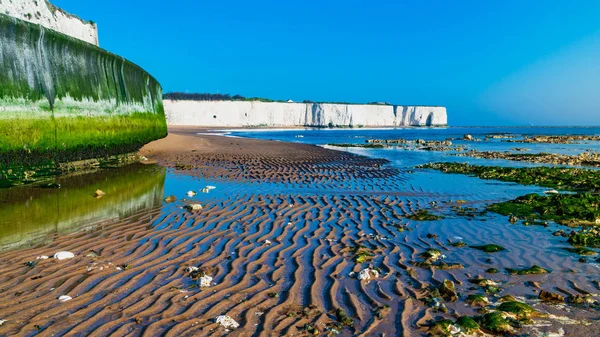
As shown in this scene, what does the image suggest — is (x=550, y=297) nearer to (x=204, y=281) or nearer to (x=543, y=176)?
(x=204, y=281)

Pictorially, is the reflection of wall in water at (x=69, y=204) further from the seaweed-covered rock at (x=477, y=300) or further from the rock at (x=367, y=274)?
the seaweed-covered rock at (x=477, y=300)

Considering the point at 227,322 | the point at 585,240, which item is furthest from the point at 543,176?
the point at 227,322

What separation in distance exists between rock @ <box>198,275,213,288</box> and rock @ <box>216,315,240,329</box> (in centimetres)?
97

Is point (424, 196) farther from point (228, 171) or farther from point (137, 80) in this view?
point (137, 80)

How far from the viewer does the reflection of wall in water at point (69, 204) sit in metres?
7.36

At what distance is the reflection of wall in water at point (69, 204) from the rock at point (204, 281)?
3394 mm

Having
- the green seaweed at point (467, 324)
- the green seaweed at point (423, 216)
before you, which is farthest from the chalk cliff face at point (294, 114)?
the green seaweed at point (467, 324)

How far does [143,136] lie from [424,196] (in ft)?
52.6

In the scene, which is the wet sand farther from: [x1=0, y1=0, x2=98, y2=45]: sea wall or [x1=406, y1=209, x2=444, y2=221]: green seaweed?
[x1=0, y1=0, x2=98, y2=45]: sea wall

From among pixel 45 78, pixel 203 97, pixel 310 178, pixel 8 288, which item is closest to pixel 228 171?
pixel 310 178

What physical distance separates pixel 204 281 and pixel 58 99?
1293 centimetres

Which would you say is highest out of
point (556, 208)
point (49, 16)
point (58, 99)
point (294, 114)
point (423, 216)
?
point (49, 16)

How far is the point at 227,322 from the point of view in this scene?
4027 millimetres

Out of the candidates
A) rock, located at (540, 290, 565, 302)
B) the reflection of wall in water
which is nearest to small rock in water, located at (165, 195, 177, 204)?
the reflection of wall in water
